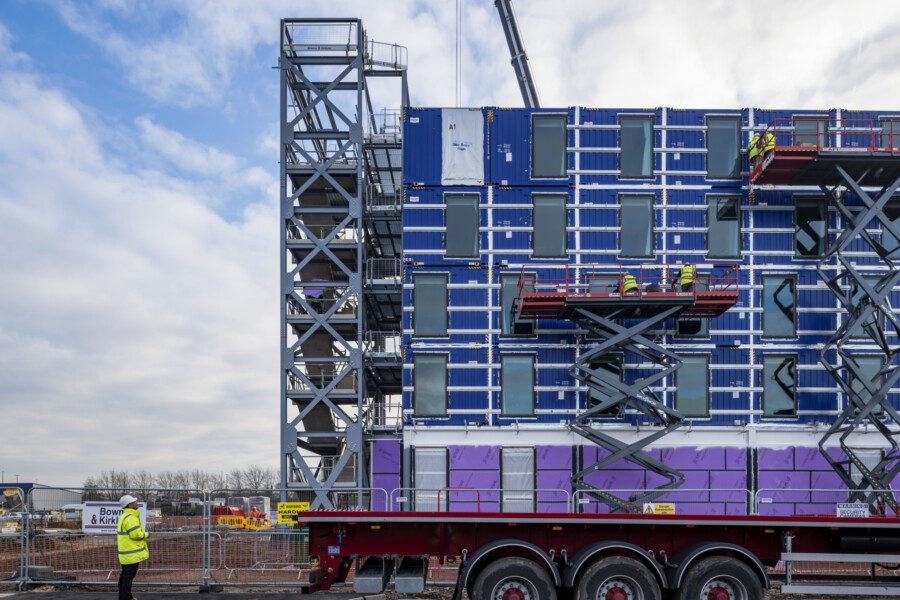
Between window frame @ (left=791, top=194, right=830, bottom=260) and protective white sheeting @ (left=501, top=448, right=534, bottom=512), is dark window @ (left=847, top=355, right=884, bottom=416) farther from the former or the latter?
protective white sheeting @ (left=501, top=448, right=534, bottom=512)

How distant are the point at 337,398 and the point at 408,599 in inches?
692

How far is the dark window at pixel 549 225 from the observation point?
1167 inches

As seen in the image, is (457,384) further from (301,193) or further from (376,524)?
(376,524)

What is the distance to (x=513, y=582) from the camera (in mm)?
13383

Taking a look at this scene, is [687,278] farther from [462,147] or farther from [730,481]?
[462,147]

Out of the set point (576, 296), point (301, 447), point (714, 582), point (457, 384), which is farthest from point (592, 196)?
point (714, 582)

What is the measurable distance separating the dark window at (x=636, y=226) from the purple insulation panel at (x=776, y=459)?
27.2 feet

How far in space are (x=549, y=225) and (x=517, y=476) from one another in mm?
9337

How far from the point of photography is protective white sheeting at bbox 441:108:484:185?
29.9 meters

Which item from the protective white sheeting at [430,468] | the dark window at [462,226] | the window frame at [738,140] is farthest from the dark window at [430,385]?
the window frame at [738,140]

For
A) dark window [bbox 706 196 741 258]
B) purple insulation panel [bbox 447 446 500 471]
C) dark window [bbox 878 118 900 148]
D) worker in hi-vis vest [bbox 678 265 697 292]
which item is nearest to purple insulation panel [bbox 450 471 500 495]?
purple insulation panel [bbox 447 446 500 471]

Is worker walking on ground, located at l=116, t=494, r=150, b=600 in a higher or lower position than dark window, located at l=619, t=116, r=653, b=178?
lower

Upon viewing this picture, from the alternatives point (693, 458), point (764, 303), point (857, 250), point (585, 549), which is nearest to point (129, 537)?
point (585, 549)

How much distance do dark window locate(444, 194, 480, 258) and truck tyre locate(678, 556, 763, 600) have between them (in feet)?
58.2
